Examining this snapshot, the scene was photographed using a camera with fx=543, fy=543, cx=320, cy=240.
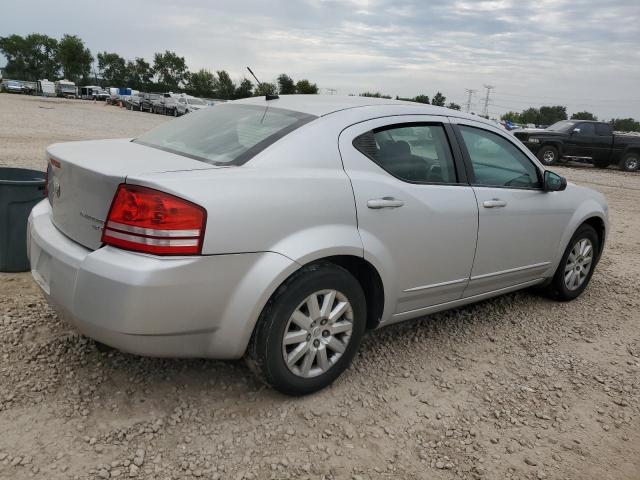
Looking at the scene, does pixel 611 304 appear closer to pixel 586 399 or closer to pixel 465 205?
pixel 586 399

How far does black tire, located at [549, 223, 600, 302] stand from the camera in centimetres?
459

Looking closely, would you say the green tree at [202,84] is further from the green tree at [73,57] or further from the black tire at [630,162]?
the black tire at [630,162]

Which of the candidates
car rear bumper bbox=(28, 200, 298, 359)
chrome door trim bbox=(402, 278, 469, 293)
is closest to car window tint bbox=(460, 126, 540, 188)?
chrome door trim bbox=(402, 278, 469, 293)

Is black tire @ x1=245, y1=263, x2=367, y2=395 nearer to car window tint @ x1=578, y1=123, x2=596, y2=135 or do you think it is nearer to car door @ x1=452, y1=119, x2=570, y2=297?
car door @ x1=452, y1=119, x2=570, y2=297

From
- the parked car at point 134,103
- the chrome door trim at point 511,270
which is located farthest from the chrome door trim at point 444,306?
the parked car at point 134,103

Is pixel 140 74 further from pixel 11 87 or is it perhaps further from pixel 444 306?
pixel 444 306

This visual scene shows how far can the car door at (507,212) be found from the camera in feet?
12.1

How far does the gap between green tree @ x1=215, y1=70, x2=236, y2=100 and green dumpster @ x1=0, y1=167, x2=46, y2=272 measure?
77.1m

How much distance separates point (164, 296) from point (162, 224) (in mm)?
312

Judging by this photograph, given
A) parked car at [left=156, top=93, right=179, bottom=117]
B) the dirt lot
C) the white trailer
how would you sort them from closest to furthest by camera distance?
the dirt lot, parked car at [left=156, top=93, right=179, bottom=117], the white trailer

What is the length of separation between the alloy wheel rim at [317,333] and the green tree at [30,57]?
4772 inches

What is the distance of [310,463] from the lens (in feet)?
8.12

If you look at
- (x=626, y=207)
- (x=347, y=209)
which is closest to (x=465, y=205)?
(x=347, y=209)

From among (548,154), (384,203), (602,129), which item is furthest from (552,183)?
(602,129)
